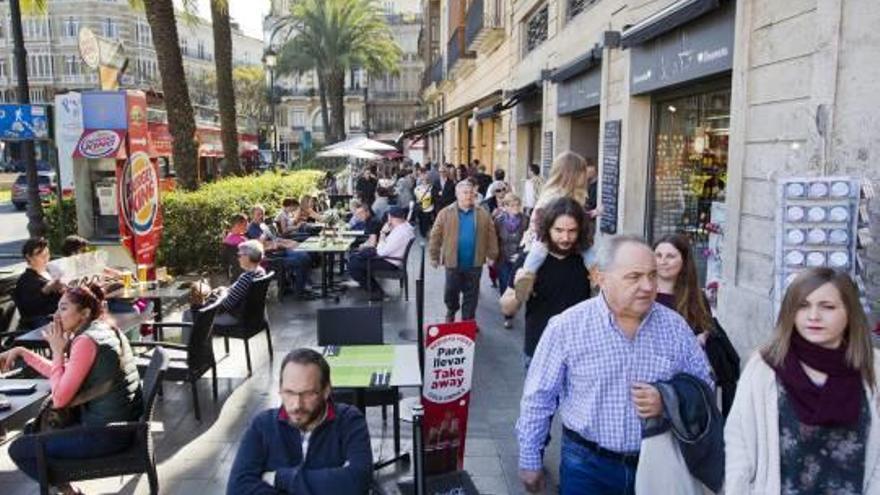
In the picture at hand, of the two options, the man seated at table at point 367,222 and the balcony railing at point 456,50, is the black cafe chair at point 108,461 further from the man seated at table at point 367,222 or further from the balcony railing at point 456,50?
the balcony railing at point 456,50

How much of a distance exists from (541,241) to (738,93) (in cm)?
314

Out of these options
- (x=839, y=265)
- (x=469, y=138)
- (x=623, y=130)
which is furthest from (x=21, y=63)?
(x=469, y=138)

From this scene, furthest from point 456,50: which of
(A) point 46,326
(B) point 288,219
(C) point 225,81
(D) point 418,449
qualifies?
(D) point 418,449

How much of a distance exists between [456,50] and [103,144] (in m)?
18.3

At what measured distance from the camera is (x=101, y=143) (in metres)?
9.60

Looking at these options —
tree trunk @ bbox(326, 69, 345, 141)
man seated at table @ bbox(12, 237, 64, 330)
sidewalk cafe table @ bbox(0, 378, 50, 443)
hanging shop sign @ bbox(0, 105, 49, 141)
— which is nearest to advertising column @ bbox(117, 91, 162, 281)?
hanging shop sign @ bbox(0, 105, 49, 141)

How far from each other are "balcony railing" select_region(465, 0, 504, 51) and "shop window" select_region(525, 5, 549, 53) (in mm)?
2096

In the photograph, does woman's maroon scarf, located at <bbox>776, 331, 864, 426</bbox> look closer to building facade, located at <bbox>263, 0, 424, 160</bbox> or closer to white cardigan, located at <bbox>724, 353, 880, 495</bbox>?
white cardigan, located at <bbox>724, 353, 880, 495</bbox>

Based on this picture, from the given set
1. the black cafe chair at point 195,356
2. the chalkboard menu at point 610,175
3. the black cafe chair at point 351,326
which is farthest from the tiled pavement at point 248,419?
the chalkboard menu at point 610,175

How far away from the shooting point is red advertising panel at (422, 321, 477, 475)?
3.93m

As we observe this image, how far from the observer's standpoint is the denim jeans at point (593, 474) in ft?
8.57

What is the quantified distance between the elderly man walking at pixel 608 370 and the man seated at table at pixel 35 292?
17.8 feet

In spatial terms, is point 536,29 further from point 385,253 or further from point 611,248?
point 611,248

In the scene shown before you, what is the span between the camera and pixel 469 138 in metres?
28.9
